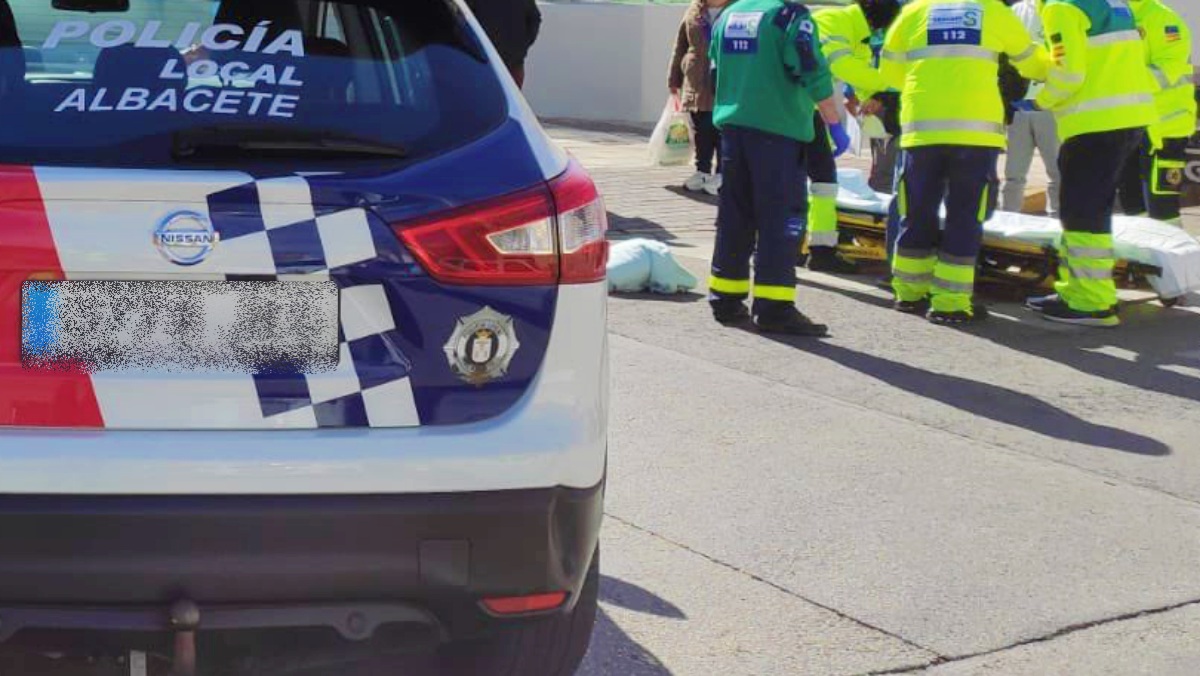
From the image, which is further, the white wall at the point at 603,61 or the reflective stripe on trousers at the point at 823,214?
the white wall at the point at 603,61

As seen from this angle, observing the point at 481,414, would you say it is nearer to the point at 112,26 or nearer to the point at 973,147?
the point at 112,26

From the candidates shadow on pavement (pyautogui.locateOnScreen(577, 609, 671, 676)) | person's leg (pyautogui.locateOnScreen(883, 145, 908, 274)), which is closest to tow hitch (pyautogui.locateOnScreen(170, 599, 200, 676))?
shadow on pavement (pyautogui.locateOnScreen(577, 609, 671, 676))

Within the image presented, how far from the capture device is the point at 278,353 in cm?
293

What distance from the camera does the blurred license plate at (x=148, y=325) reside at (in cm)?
286

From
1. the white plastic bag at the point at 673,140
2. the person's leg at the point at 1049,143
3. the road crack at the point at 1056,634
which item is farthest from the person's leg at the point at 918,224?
the white plastic bag at the point at 673,140

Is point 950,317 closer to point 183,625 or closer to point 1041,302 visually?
point 1041,302

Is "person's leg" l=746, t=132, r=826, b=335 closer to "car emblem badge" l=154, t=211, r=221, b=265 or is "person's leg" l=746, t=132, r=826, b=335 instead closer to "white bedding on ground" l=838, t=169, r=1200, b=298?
"white bedding on ground" l=838, t=169, r=1200, b=298

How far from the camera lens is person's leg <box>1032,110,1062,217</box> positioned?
11391 mm

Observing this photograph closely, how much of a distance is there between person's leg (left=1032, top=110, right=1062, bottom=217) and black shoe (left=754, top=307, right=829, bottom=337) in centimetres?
361

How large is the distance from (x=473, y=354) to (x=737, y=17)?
17.7 feet

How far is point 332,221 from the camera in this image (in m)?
2.95

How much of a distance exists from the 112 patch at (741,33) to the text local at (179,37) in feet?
16.2

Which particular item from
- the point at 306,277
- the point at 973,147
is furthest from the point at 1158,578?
the point at 973,147

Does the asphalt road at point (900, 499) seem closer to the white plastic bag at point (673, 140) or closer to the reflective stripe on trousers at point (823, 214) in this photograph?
the reflective stripe on trousers at point (823, 214)
